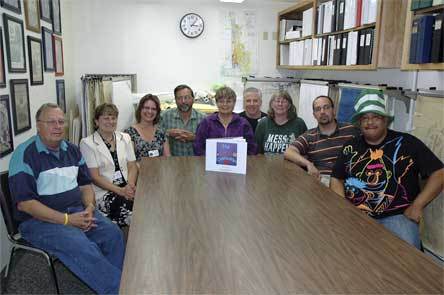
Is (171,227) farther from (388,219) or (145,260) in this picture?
(388,219)

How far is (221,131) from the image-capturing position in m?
2.90

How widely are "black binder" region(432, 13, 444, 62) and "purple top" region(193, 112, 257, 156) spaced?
4.37 ft

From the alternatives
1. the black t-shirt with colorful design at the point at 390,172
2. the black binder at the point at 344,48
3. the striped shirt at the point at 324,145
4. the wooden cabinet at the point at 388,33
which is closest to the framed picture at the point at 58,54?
the striped shirt at the point at 324,145

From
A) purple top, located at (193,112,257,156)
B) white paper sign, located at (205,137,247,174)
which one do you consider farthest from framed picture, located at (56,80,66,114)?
white paper sign, located at (205,137,247,174)

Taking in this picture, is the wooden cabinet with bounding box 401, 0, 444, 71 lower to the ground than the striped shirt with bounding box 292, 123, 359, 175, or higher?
higher

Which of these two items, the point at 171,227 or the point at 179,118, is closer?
the point at 171,227

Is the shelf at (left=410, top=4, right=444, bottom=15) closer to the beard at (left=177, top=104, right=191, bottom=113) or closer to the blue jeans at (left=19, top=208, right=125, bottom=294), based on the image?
the beard at (left=177, top=104, right=191, bottom=113)

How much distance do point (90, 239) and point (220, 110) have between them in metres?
1.35

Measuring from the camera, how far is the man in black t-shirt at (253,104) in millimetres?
3373

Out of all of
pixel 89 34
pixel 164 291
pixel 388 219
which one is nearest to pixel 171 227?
pixel 164 291

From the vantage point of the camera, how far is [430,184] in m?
2.04

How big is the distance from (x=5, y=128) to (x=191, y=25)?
3151 mm

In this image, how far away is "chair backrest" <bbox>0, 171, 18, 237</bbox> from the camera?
1.94 m

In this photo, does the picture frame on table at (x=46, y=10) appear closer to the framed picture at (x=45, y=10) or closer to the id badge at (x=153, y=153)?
the framed picture at (x=45, y=10)
